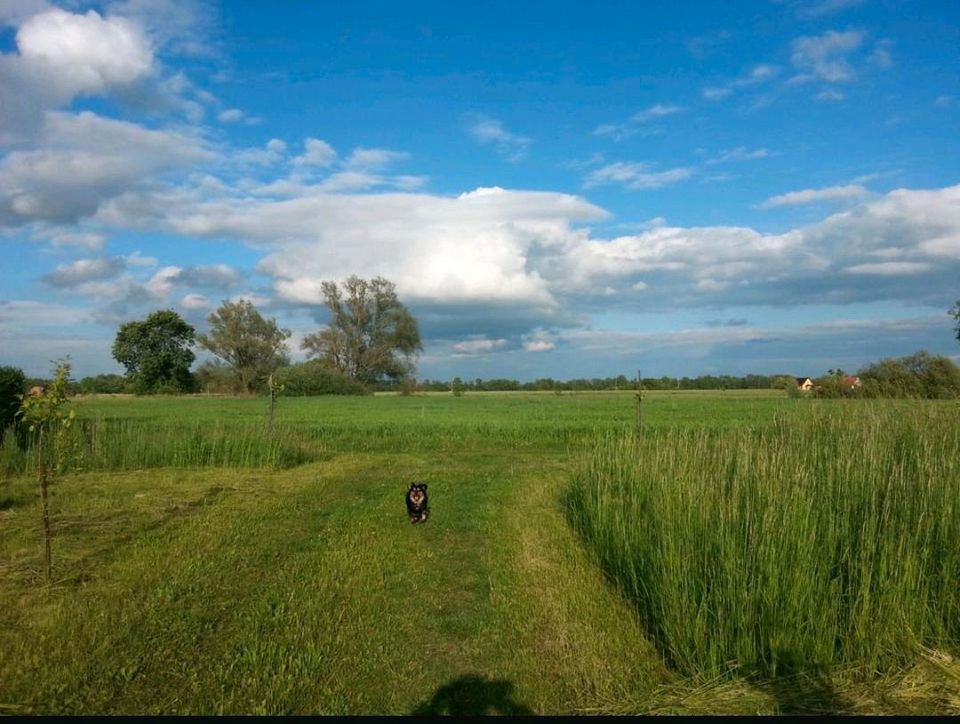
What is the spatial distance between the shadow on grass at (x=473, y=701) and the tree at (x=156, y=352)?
2484 inches

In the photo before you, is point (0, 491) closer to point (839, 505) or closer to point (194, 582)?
point (194, 582)

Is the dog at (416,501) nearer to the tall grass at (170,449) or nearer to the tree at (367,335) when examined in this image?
the tall grass at (170,449)

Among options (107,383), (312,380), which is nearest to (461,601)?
(312,380)

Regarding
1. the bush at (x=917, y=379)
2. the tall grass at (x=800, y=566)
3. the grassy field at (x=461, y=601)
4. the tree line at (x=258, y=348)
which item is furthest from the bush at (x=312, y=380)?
the tall grass at (x=800, y=566)

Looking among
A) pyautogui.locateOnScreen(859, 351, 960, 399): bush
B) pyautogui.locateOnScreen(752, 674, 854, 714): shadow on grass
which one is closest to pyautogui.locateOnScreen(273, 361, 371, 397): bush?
pyautogui.locateOnScreen(859, 351, 960, 399): bush

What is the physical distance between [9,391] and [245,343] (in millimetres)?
48173

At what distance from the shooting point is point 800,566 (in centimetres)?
484

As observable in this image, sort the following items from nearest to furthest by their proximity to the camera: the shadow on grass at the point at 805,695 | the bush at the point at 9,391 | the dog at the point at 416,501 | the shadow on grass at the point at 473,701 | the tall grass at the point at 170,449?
the shadow on grass at the point at 805,695
the shadow on grass at the point at 473,701
the dog at the point at 416,501
the tall grass at the point at 170,449
the bush at the point at 9,391

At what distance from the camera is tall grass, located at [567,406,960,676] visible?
466 centimetres

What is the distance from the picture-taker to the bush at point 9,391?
16188 mm

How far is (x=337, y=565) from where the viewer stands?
712 centimetres

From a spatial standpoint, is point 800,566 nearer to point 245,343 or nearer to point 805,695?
point 805,695

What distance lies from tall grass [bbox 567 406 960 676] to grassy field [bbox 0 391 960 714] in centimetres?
3

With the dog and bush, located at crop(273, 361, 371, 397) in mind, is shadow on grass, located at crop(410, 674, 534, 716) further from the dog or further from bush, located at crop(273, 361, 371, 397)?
bush, located at crop(273, 361, 371, 397)
